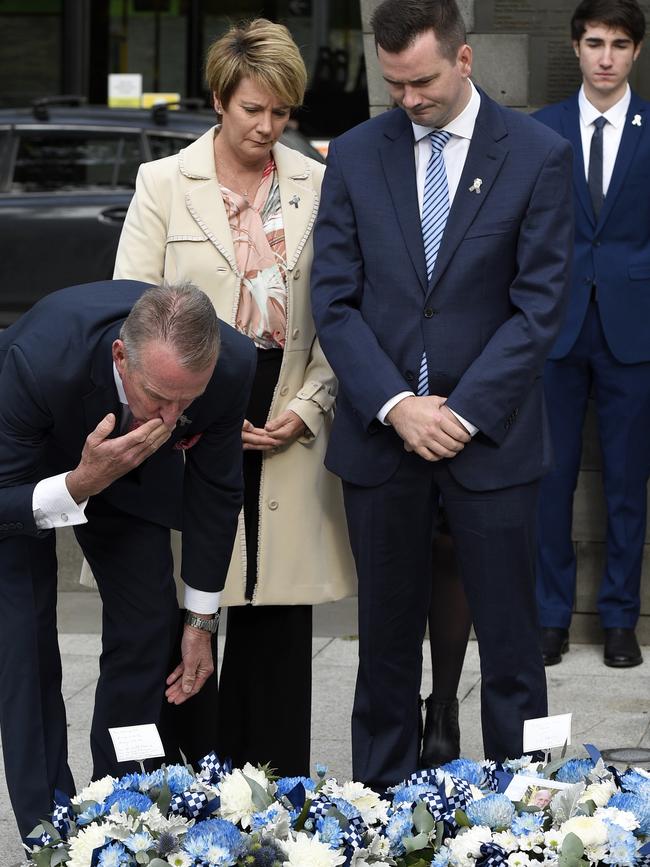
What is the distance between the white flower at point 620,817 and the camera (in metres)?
2.61

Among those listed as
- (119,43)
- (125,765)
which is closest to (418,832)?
(125,765)

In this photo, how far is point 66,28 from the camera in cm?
1518

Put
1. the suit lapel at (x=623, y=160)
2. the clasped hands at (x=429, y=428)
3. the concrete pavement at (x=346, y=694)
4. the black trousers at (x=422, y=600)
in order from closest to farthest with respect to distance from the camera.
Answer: the clasped hands at (x=429, y=428) < the black trousers at (x=422, y=600) < the concrete pavement at (x=346, y=694) < the suit lapel at (x=623, y=160)

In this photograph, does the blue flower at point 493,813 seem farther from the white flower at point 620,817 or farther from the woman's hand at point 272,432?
the woman's hand at point 272,432

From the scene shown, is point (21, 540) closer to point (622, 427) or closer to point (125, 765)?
point (125, 765)

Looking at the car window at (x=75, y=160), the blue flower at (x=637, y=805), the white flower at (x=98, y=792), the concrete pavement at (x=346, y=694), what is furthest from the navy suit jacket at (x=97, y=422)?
the car window at (x=75, y=160)

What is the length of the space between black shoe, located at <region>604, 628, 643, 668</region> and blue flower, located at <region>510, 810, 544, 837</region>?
2.62m

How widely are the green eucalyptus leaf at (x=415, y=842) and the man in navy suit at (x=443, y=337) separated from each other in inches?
44.4

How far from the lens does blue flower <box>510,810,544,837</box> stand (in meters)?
Answer: 2.65

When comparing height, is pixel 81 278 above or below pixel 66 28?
below

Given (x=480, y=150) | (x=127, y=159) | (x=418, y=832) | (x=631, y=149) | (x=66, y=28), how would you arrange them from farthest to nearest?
1. (x=66, y=28)
2. (x=127, y=159)
3. (x=631, y=149)
4. (x=480, y=150)
5. (x=418, y=832)

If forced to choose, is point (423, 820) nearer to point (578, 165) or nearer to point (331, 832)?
point (331, 832)

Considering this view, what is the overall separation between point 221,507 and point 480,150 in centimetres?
103

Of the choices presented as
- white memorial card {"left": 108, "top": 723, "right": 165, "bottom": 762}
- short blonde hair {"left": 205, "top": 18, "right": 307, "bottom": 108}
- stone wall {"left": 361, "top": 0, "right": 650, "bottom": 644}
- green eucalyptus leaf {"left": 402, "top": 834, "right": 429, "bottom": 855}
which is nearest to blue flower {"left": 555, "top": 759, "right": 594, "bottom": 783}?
green eucalyptus leaf {"left": 402, "top": 834, "right": 429, "bottom": 855}
